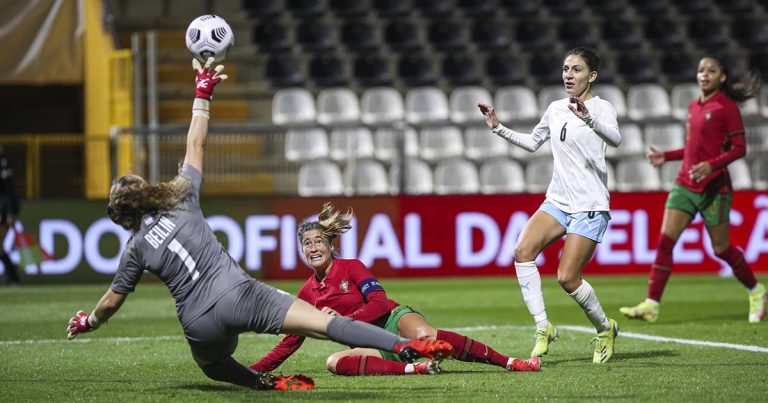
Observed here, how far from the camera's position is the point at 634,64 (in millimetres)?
22000

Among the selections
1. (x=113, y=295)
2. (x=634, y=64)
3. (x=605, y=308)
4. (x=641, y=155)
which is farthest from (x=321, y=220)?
(x=634, y=64)

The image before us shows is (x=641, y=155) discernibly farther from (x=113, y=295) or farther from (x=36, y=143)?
(x=113, y=295)

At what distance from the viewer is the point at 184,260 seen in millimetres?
6188

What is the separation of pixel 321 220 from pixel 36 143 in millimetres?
10240

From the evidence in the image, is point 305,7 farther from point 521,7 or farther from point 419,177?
point 419,177

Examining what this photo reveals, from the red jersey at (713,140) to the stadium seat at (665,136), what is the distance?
700 centimetres

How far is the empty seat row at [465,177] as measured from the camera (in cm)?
1731

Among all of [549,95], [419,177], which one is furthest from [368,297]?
[549,95]

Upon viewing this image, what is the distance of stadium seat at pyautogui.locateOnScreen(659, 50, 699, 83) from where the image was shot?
21.9 metres

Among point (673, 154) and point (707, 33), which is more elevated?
point (707, 33)

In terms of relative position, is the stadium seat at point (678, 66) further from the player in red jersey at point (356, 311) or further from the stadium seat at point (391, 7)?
the player in red jersey at point (356, 311)

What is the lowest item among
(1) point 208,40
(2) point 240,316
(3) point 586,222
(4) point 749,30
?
(2) point 240,316

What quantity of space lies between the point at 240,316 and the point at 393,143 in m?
10.9

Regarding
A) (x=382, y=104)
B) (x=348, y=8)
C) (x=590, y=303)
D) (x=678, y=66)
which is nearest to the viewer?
(x=590, y=303)
